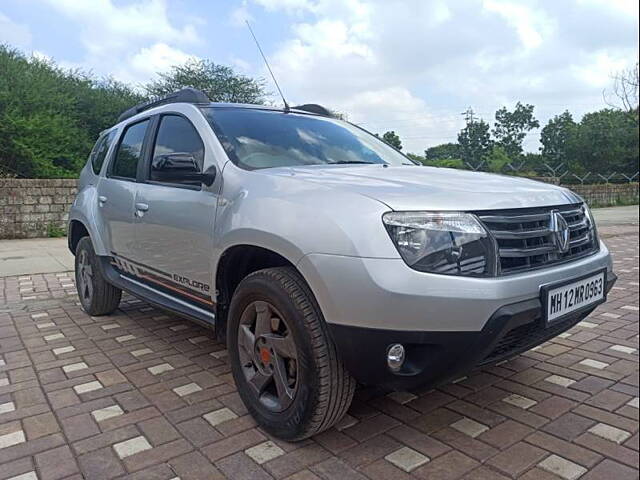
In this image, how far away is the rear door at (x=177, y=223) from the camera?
8.93ft

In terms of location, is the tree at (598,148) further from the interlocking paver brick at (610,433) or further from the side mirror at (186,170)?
the side mirror at (186,170)

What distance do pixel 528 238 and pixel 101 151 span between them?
369 cm

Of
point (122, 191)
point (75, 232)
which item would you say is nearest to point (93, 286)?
point (75, 232)

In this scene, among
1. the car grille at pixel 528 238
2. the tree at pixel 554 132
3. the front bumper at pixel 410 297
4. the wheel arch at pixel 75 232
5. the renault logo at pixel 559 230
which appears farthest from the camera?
the tree at pixel 554 132

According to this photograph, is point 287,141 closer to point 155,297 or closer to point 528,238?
point 155,297

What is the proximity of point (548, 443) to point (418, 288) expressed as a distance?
3.41 ft

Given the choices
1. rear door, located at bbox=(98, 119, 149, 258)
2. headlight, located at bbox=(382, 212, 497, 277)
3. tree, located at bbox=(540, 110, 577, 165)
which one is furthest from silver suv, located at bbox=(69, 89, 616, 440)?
tree, located at bbox=(540, 110, 577, 165)

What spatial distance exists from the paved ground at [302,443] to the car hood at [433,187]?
41.2 inches

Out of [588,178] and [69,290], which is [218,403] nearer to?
[69,290]

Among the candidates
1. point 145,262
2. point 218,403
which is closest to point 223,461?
point 218,403

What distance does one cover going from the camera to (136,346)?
3.64 m

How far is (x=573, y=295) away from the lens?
2197mm

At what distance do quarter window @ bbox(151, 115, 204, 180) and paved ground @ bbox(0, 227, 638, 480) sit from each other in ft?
4.23

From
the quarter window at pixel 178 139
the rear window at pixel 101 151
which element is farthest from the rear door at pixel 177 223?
the rear window at pixel 101 151
